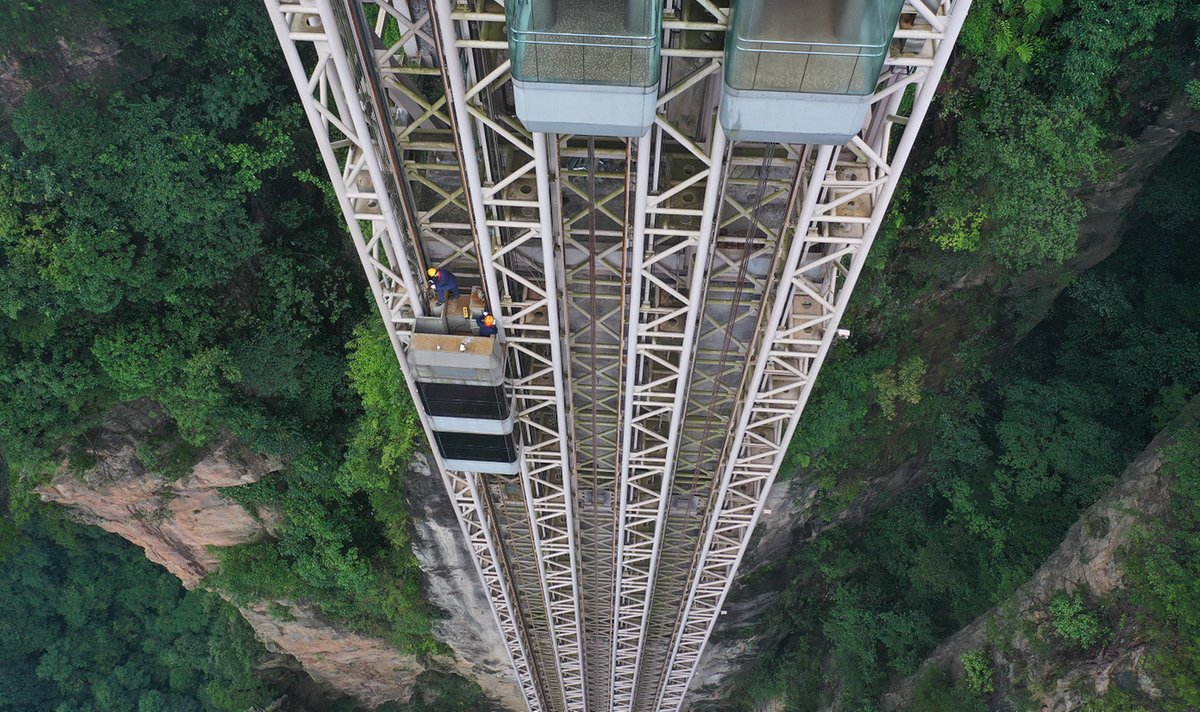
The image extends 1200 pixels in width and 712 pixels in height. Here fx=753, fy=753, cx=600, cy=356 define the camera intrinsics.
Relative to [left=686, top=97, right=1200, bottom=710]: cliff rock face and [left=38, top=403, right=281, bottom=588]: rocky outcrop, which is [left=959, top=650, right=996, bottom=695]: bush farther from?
[left=38, top=403, right=281, bottom=588]: rocky outcrop

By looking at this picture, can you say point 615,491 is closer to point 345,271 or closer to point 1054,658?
point 345,271

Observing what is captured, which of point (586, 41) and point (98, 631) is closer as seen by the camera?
point (586, 41)

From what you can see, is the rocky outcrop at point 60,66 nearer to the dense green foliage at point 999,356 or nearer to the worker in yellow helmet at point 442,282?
the worker in yellow helmet at point 442,282

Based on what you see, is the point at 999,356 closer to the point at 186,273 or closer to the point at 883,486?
the point at 883,486

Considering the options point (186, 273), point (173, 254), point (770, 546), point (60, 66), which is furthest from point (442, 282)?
point (770, 546)

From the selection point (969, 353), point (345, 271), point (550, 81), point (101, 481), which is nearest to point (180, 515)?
point (101, 481)

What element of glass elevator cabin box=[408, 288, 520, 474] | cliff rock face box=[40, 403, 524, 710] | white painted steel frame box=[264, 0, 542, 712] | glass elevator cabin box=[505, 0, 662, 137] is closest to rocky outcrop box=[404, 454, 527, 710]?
cliff rock face box=[40, 403, 524, 710]
